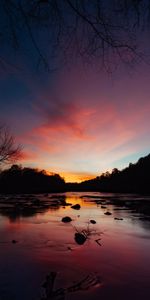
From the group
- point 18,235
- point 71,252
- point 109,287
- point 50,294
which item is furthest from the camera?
point 18,235

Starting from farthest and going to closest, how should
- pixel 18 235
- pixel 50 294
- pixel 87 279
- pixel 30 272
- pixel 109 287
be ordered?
pixel 18 235, pixel 30 272, pixel 87 279, pixel 109 287, pixel 50 294

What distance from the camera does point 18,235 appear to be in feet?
66.4

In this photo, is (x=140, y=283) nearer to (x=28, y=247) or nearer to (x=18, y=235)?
(x=28, y=247)

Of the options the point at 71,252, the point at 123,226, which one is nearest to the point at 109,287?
the point at 71,252

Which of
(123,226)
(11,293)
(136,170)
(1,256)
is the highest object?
(136,170)

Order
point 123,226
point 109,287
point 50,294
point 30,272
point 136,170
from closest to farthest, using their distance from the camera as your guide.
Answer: point 50,294 → point 109,287 → point 30,272 → point 123,226 → point 136,170

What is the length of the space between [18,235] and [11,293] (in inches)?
437

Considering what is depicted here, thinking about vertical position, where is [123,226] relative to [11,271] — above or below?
above

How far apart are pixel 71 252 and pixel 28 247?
7.93ft

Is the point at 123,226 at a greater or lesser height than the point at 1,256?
greater

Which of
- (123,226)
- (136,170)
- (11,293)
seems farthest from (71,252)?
(136,170)

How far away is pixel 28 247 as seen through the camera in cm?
1630

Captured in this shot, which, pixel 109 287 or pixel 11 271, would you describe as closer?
pixel 109 287

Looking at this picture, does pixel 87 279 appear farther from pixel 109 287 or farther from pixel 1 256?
pixel 1 256
